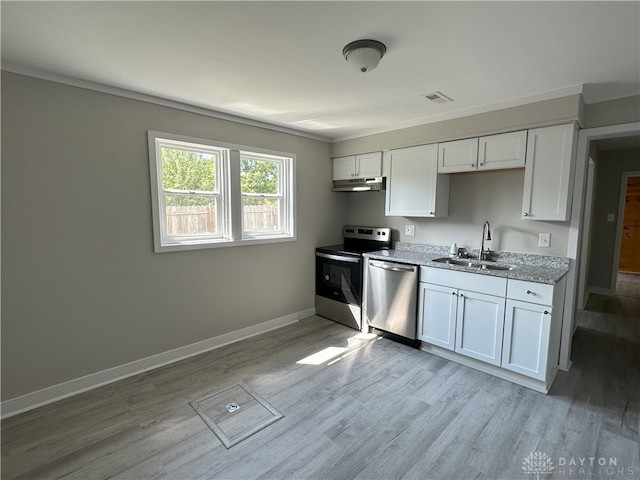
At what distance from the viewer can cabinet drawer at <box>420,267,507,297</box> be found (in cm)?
260

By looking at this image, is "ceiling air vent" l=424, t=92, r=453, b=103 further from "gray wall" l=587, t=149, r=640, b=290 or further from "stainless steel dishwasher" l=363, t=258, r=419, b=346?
"gray wall" l=587, t=149, r=640, b=290

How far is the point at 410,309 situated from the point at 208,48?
2.81 metres

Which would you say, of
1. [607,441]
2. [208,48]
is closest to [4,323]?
[208,48]

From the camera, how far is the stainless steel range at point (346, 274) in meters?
3.73

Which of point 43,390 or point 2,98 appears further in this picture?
point 43,390

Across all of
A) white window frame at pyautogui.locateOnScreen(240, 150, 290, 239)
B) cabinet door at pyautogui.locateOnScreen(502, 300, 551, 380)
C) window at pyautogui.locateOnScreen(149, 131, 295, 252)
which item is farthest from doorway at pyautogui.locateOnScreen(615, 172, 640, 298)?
window at pyautogui.locateOnScreen(149, 131, 295, 252)

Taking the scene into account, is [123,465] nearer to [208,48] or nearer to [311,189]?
[208,48]

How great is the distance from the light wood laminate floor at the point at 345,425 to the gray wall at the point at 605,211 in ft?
9.20

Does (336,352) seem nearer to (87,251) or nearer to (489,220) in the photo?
(489,220)

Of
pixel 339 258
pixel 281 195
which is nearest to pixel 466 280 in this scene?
pixel 339 258

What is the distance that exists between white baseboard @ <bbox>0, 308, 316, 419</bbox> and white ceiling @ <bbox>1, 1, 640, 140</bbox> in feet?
7.61

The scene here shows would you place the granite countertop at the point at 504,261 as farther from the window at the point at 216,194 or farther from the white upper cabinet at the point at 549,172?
the window at the point at 216,194

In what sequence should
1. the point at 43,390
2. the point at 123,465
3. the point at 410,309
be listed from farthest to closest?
the point at 410,309 → the point at 43,390 → the point at 123,465

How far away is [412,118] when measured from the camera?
3.30 m
